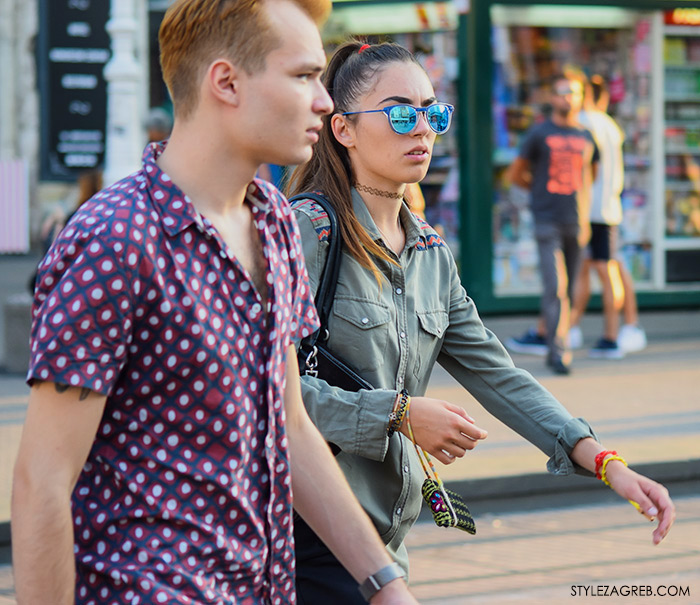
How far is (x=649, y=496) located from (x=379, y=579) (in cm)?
77

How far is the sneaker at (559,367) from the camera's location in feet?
31.2

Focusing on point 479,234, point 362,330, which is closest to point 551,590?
point 362,330

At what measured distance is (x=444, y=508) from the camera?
2654mm

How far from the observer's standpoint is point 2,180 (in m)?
18.3

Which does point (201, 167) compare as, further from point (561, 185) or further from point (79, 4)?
point (79, 4)

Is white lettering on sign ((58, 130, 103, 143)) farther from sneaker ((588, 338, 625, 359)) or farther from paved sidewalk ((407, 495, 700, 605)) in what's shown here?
paved sidewalk ((407, 495, 700, 605))

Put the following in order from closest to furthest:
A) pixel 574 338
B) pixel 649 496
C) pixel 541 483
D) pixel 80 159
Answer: pixel 649 496, pixel 541 483, pixel 80 159, pixel 574 338

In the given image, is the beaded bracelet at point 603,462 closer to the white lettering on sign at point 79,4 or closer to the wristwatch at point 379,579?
the wristwatch at point 379,579

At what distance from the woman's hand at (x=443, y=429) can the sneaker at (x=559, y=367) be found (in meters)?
7.14

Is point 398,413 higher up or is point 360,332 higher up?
point 360,332

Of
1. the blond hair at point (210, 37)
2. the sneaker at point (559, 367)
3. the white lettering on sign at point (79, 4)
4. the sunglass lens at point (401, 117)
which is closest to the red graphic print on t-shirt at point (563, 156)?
the sneaker at point (559, 367)

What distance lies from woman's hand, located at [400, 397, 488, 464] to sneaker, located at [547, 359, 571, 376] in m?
7.14

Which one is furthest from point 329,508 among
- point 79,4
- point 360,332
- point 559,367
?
point 79,4

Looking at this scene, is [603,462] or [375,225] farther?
[375,225]
